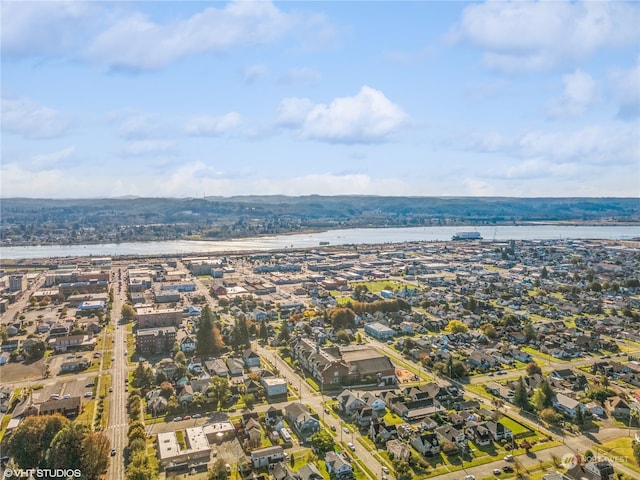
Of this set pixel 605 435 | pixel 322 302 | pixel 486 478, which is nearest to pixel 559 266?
pixel 322 302

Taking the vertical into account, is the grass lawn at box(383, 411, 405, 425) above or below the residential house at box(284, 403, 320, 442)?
below

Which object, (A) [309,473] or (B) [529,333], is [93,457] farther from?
(B) [529,333]

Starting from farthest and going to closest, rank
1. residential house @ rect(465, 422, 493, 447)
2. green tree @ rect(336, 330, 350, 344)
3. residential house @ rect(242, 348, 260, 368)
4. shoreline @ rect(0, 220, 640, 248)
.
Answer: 1. shoreline @ rect(0, 220, 640, 248)
2. green tree @ rect(336, 330, 350, 344)
3. residential house @ rect(242, 348, 260, 368)
4. residential house @ rect(465, 422, 493, 447)

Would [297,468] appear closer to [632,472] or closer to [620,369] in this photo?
[632,472]

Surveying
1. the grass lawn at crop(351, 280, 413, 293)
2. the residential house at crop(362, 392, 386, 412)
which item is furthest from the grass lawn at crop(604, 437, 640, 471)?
the grass lawn at crop(351, 280, 413, 293)

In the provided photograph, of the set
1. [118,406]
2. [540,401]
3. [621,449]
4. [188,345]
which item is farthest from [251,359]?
[621,449]

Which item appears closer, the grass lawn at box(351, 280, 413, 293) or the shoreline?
the grass lawn at box(351, 280, 413, 293)

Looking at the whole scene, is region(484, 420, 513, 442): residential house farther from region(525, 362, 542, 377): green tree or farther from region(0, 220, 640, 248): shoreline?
region(0, 220, 640, 248): shoreline
